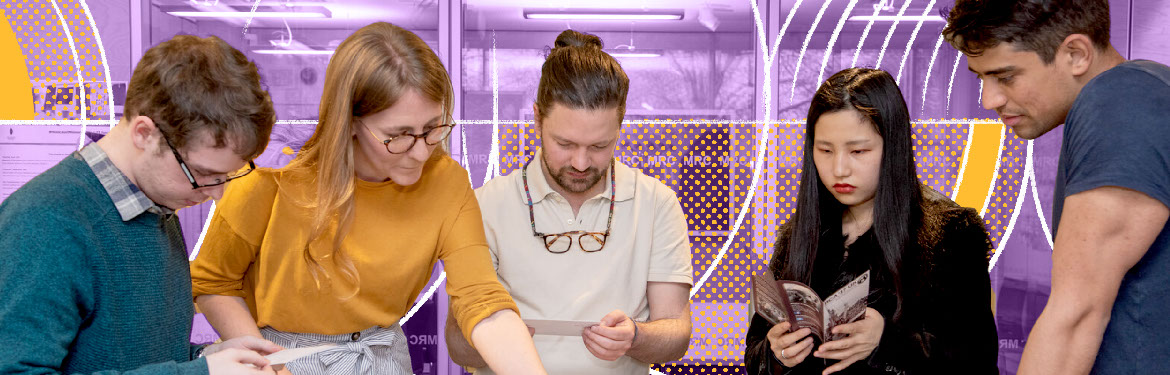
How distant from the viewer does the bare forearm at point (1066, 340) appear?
1.56 metres

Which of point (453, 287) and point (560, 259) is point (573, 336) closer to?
point (560, 259)

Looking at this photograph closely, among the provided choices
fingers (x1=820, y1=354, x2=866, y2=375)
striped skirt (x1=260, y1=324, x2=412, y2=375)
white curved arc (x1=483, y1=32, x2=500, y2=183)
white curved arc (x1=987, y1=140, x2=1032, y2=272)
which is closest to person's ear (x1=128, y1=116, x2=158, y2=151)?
striped skirt (x1=260, y1=324, x2=412, y2=375)

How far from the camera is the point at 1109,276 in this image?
153cm

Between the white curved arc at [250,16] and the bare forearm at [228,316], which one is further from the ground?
the white curved arc at [250,16]

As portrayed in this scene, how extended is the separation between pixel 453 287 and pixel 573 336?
537 millimetres

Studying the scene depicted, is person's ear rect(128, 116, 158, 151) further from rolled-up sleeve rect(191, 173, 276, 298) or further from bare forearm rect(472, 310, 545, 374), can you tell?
bare forearm rect(472, 310, 545, 374)

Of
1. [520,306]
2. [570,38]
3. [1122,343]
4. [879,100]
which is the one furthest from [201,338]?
[1122,343]

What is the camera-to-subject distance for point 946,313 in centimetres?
206

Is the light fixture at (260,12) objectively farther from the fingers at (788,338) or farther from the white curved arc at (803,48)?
the fingers at (788,338)

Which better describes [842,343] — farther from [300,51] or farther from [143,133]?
[300,51]

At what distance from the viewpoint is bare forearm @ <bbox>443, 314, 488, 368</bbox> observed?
2.37 meters

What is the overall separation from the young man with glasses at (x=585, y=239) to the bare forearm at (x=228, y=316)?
2.26 feet

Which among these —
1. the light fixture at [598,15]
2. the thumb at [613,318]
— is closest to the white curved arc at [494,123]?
the light fixture at [598,15]

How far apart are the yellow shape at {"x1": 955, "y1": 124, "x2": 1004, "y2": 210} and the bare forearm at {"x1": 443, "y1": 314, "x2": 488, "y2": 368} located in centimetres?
292
